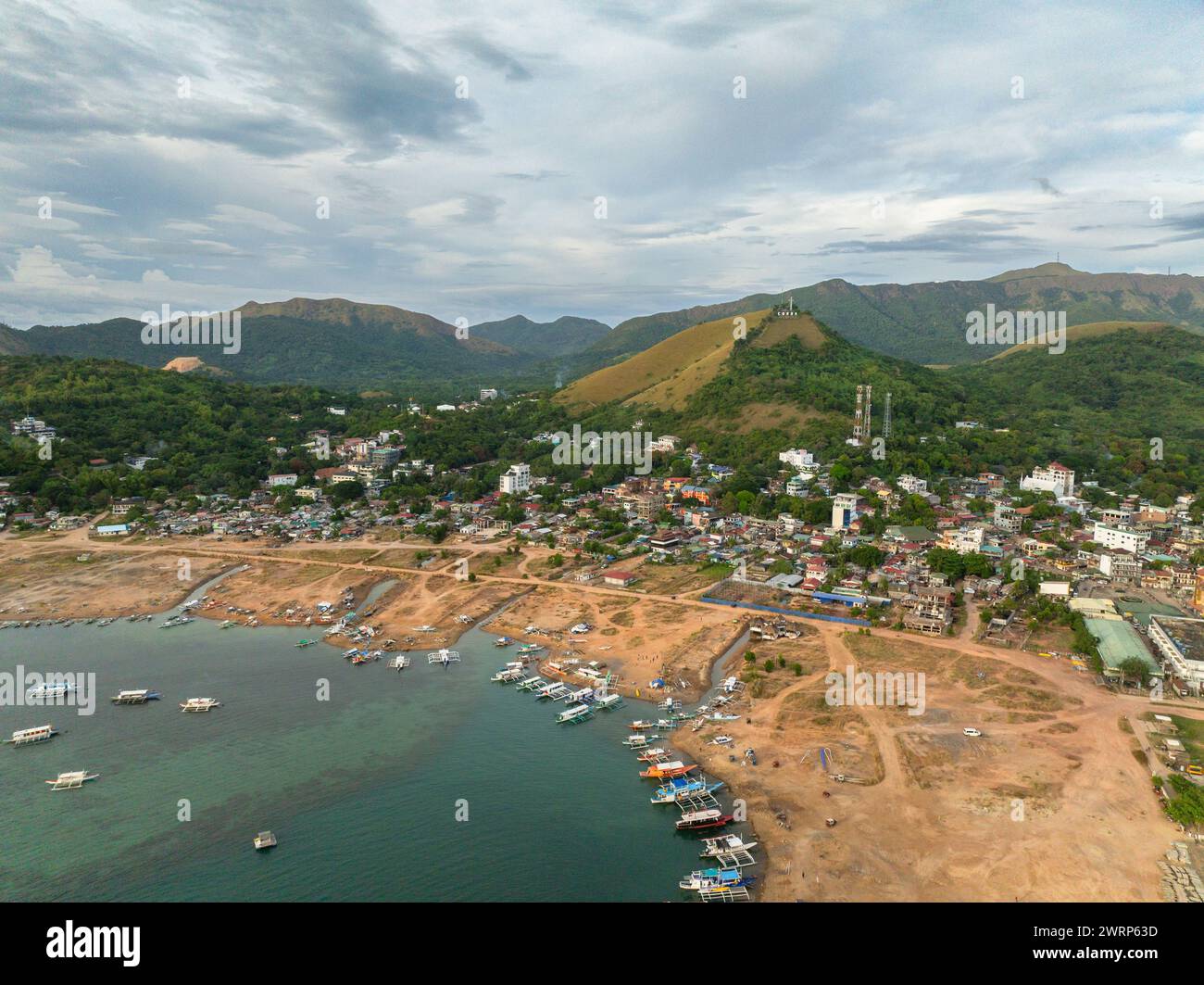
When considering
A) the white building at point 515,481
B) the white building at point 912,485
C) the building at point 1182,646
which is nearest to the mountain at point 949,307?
the white building at point 515,481

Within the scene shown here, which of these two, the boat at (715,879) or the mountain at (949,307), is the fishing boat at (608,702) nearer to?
the boat at (715,879)

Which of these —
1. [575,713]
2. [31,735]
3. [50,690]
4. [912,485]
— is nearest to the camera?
[31,735]

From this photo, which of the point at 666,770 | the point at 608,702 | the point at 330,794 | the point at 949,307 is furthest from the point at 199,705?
the point at 949,307

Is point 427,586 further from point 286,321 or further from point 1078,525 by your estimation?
point 286,321

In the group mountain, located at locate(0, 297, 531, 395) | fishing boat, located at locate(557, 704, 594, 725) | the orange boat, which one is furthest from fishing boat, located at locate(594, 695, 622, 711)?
mountain, located at locate(0, 297, 531, 395)

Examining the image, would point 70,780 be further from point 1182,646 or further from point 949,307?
point 949,307
